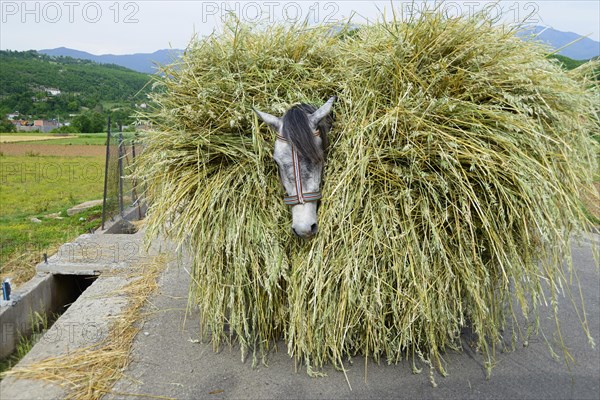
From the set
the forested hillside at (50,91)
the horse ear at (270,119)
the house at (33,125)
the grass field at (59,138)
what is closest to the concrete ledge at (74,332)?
the horse ear at (270,119)

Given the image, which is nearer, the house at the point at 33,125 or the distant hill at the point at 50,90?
the distant hill at the point at 50,90

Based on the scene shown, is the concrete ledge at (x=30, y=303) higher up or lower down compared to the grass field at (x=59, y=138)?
lower down

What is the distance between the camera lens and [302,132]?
2.43 m

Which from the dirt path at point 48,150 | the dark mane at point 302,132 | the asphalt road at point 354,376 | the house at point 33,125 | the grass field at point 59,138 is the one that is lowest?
the dirt path at point 48,150

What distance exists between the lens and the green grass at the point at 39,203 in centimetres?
572

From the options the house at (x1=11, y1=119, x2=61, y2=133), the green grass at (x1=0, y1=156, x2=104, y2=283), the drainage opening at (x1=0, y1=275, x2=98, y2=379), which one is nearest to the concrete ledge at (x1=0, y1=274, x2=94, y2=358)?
the drainage opening at (x1=0, y1=275, x2=98, y2=379)

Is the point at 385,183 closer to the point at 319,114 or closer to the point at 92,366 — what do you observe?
the point at 319,114

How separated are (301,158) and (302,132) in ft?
0.53

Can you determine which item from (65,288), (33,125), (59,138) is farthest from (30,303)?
(33,125)

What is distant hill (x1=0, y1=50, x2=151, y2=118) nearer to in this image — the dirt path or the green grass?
the dirt path

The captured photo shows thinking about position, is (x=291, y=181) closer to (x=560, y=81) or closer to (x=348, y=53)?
(x=348, y=53)

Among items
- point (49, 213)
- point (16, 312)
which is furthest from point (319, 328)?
point (49, 213)

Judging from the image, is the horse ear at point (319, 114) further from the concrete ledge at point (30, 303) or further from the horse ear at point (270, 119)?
the concrete ledge at point (30, 303)

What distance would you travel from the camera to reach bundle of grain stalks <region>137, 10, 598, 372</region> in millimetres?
2404
